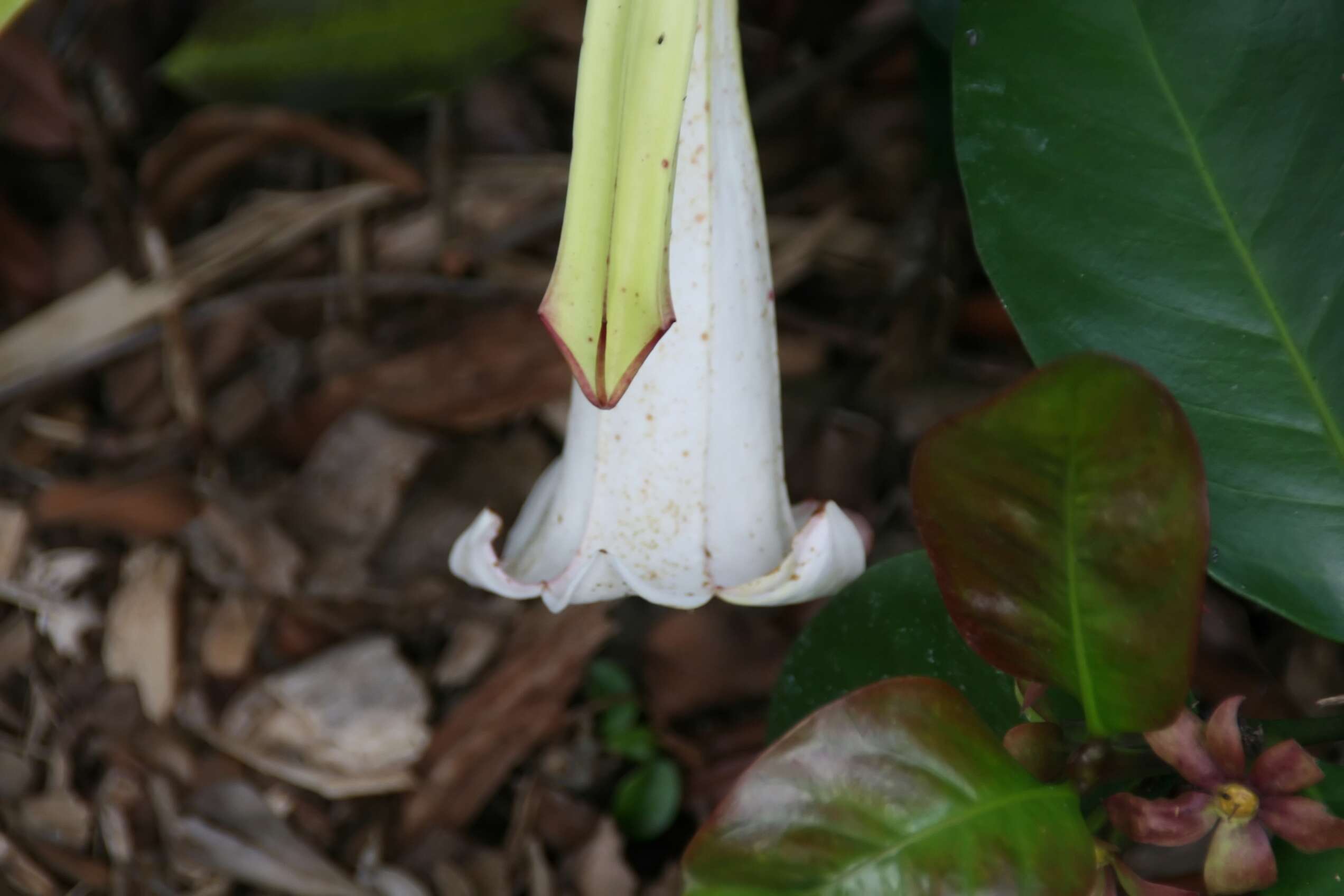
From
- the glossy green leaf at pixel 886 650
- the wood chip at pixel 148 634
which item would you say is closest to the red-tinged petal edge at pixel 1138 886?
the glossy green leaf at pixel 886 650

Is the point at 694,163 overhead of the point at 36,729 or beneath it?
overhead

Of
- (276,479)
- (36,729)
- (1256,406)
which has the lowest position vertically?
(36,729)

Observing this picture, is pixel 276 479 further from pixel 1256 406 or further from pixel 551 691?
pixel 1256 406

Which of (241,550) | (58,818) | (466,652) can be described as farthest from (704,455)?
(58,818)

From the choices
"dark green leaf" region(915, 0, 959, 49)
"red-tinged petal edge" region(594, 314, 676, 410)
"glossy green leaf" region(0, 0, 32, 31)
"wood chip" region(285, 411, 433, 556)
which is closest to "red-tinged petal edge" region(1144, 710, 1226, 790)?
"red-tinged petal edge" region(594, 314, 676, 410)

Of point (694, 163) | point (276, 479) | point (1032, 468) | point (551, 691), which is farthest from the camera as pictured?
point (276, 479)

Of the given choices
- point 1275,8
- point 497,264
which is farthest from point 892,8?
point 1275,8

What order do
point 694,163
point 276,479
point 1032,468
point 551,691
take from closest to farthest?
1. point 1032,468
2. point 694,163
3. point 551,691
4. point 276,479
